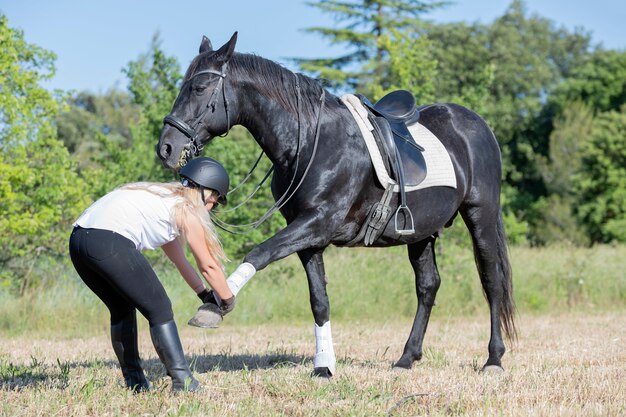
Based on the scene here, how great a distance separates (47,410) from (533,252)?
15110 mm

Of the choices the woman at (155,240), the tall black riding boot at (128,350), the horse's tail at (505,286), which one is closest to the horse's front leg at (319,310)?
the woman at (155,240)

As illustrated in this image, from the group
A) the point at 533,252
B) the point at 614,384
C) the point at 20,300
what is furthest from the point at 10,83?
the point at 533,252

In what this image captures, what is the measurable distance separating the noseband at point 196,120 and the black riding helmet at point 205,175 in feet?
1.31

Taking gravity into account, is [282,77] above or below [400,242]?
above

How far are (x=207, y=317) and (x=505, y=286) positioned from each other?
3973 millimetres

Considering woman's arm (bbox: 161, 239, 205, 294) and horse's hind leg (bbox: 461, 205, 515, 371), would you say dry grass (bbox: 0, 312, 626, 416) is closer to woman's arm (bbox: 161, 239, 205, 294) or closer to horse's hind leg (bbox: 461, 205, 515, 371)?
horse's hind leg (bbox: 461, 205, 515, 371)

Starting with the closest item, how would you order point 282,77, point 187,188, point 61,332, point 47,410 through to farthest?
point 47,410
point 187,188
point 282,77
point 61,332

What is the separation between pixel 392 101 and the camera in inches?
293

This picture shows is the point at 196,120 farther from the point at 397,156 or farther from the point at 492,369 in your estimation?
the point at 492,369

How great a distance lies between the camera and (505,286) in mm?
8086

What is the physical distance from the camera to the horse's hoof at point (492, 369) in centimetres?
692

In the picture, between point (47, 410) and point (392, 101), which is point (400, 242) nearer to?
point (392, 101)

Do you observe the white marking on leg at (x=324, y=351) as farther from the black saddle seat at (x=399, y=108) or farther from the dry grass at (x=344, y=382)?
the black saddle seat at (x=399, y=108)

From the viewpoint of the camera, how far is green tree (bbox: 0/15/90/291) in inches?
492
